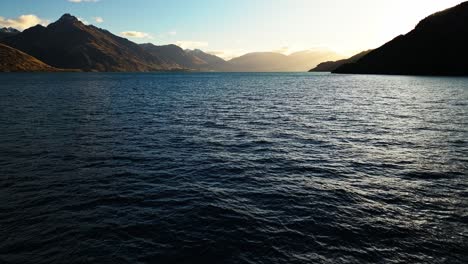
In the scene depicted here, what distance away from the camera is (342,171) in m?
29.3

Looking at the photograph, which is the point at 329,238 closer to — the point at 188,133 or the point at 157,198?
the point at 157,198

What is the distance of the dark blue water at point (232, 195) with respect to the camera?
16.5 meters

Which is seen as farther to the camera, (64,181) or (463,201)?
(64,181)

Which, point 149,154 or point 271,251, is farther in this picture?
point 149,154

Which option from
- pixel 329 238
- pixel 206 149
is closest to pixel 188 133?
pixel 206 149

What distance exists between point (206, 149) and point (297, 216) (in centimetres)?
1874

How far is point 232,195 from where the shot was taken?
23797mm

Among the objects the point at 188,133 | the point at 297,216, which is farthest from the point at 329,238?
the point at 188,133

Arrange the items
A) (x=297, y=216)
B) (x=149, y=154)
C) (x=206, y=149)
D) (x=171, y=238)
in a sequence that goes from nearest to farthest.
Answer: (x=171, y=238) < (x=297, y=216) < (x=149, y=154) < (x=206, y=149)

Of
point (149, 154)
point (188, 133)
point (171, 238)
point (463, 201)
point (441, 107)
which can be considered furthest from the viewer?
point (441, 107)

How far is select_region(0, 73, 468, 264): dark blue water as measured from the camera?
1653 centimetres

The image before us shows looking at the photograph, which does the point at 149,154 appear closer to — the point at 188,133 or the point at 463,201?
the point at 188,133

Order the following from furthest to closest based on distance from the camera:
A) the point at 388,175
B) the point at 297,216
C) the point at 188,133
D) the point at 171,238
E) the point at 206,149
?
the point at 188,133, the point at 206,149, the point at 388,175, the point at 297,216, the point at 171,238

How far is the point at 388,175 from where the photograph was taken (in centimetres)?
2825
